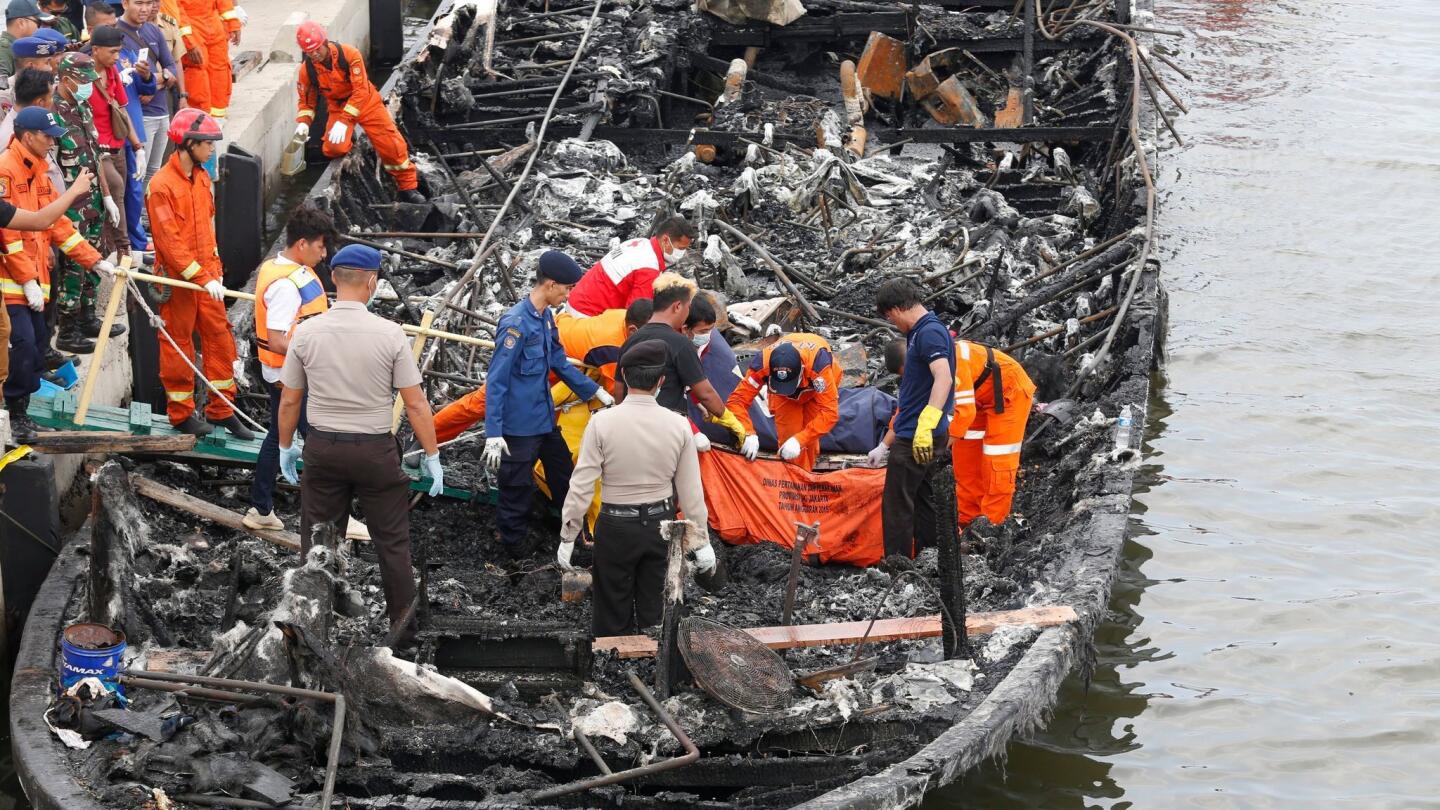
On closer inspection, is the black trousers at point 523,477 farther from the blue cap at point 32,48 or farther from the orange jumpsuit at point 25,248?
the blue cap at point 32,48

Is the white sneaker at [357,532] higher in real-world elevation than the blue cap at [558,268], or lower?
lower

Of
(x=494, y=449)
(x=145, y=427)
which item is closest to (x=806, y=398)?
(x=494, y=449)

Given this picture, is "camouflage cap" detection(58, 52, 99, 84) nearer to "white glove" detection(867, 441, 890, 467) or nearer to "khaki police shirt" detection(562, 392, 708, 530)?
"khaki police shirt" detection(562, 392, 708, 530)

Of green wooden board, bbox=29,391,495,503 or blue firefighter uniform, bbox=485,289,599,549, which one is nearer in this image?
blue firefighter uniform, bbox=485,289,599,549

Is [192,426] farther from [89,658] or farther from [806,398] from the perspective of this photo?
[806,398]

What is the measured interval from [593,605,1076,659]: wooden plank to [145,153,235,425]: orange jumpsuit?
299 cm

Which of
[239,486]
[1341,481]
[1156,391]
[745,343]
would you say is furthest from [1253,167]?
[239,486]

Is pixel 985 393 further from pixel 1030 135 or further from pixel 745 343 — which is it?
pixel 1030 135

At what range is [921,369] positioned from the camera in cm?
774

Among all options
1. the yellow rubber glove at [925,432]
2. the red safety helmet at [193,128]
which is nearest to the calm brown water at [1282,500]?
the yellow rubber glove at [925,432]

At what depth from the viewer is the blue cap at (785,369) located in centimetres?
817

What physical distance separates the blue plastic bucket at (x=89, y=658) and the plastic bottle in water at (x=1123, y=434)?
198 inches

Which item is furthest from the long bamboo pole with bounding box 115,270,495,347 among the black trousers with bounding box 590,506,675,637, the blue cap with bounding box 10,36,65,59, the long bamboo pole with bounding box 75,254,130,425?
the black trousers with bounding box 590,506,675,637

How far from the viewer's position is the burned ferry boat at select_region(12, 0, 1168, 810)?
5.57 metres
